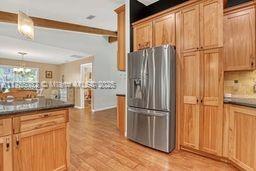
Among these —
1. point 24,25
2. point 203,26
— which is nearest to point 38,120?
point 24,25

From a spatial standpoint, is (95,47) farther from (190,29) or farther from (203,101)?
(203,101)

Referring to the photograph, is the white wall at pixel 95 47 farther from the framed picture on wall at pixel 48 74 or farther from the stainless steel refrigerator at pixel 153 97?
the framed picture on wall at pixel 48 74

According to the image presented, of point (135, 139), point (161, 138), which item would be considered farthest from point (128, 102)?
point (161, 138)

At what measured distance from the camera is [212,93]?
7.57 feet

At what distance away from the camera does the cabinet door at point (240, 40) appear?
235 cm

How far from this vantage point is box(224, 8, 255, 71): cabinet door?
2350mm

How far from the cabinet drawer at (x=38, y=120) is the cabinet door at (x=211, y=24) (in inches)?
87.2

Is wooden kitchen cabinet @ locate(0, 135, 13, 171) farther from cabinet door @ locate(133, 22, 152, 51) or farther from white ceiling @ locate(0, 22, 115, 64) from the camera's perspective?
white ceiling @ locate(0, 22, 115, 64)

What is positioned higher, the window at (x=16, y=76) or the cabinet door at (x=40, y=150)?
the window at (x=16, y=76)

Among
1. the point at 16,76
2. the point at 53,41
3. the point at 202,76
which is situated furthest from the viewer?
the point at 16,76

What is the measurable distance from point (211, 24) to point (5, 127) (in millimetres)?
2817

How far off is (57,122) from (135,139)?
5.32 feet

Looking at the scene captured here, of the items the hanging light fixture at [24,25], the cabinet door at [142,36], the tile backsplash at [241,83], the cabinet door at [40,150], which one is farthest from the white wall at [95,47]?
the tile backsplash at [241,83]

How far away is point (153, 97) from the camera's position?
2.65m
